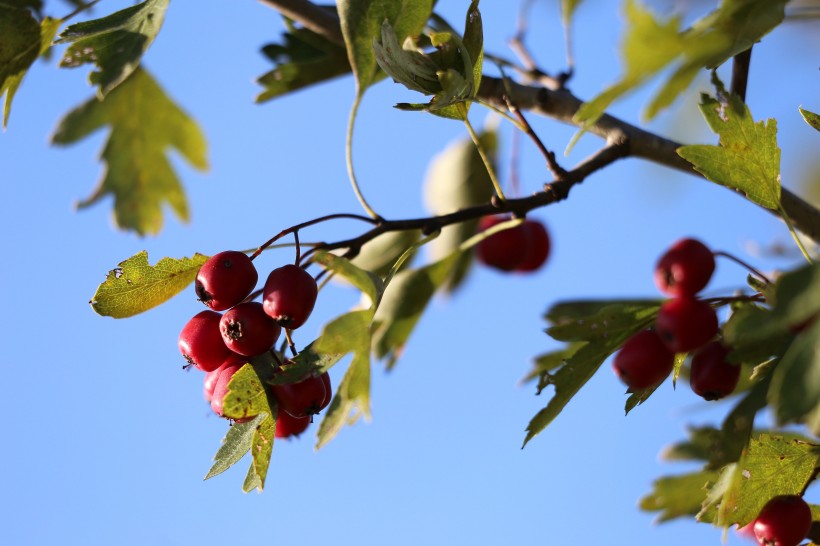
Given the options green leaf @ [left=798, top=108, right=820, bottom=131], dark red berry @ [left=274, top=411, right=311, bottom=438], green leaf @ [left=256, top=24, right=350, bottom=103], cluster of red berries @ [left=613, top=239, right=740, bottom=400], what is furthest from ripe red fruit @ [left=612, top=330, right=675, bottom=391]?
green leaf @ [left=256, top=24, right=350, bottom=103]

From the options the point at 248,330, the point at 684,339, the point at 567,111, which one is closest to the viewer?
the point at 684,339

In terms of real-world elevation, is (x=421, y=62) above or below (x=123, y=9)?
below

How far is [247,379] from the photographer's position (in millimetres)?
1256

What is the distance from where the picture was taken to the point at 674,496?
192cm

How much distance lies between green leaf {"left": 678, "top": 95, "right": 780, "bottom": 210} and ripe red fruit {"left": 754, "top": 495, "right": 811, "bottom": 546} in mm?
448

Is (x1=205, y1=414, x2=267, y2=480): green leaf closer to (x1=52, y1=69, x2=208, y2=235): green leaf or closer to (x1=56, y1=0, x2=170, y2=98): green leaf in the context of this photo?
(x1=56, y1=0, x2=170, y2=98): green leaf

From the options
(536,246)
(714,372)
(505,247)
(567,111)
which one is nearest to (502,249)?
(505,247)

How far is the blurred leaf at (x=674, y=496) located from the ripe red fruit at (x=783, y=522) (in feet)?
1.90

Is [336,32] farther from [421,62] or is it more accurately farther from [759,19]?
[759,19]

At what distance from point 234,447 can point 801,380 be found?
730mm

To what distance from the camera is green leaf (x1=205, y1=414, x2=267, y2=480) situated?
50.0 inches

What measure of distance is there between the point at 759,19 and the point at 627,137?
60cm

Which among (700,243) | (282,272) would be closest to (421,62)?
(282,272)

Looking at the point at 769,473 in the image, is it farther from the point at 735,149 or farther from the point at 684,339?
the point at 735,149
